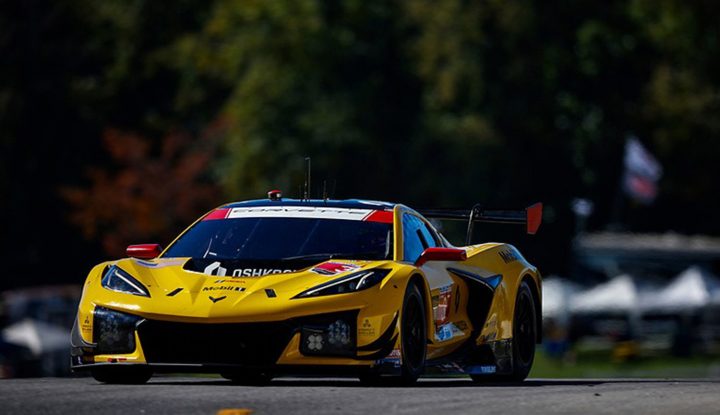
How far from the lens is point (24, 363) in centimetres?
4253

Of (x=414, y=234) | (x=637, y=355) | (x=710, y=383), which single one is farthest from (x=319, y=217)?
(x=637, y=355)

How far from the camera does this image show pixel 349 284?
474 inches

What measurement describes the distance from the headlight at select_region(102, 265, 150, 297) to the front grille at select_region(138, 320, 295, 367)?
1.22 ft

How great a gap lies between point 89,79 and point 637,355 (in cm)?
2494

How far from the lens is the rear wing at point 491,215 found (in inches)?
593

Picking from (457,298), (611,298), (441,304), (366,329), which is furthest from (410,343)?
(611,298)

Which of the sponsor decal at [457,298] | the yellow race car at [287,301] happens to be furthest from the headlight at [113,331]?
the sponsor decal at [457,298]

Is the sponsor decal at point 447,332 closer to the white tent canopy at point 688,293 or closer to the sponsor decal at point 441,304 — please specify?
the sponsor decal at point 441,304

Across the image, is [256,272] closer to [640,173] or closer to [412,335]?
[412,335]

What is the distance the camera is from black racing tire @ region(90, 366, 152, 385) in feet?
41.3

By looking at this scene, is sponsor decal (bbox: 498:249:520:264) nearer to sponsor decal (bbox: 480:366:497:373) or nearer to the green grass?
sponsor decal (bbox: 480:366:497:373)

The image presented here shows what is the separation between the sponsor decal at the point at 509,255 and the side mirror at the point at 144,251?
2.82 meters

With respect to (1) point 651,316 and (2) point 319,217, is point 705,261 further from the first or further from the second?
(2) point 319,217

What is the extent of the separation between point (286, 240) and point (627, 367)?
3288 cm
